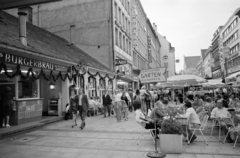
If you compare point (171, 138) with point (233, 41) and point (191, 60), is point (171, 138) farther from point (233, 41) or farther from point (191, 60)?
point (191, 60)

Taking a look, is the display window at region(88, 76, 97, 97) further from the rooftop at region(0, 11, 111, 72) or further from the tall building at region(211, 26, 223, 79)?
the tall building at region(211, 26, 223, 79)

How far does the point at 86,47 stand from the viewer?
2412cm

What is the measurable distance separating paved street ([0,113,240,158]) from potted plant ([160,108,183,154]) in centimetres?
19

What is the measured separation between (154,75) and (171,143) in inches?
84.9

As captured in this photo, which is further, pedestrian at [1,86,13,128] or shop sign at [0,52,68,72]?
pedestrian at [1,86,13,128]

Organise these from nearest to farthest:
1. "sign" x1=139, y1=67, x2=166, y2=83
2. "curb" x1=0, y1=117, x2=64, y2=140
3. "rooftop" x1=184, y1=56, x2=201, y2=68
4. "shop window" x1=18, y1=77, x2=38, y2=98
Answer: "sign" x1=139, y1=67, x2=166, y2=83, "curb" x1=0, y1=117, x2=64, y2=140, "shop window" x1=18, y1=77, x2=38, y2=98, "rooftop" x1=184, y1=56, x2=201, y2=68

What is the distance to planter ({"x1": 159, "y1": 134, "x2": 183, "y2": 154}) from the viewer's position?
592 cm

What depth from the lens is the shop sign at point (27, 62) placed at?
8.74 m

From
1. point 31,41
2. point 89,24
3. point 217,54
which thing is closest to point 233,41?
point 217,54

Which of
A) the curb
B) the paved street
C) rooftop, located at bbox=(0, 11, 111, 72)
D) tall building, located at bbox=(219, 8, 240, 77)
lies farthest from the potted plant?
A: tall building, located at bbox=(219, 8, 240, 77)

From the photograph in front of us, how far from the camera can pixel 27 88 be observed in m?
11.3

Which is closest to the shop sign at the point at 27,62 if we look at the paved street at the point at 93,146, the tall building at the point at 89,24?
the paved street at the point at 93,146

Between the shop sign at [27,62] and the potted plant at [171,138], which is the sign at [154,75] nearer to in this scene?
the potted plant at [171,138]

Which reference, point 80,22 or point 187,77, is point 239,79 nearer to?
point 187,77
